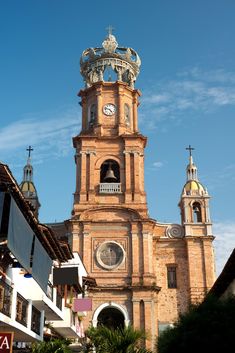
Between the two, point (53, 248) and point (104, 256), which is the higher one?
point (104, 256)

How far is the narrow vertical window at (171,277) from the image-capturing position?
4291 cm

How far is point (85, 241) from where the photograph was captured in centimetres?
4147

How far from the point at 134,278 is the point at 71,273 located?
43.1ft

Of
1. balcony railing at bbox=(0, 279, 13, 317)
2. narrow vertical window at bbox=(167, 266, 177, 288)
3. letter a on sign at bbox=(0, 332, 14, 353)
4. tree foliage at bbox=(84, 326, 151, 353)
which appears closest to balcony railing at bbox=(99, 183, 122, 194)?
narrow vertical window at bbox=(167, 266, 177, 288)

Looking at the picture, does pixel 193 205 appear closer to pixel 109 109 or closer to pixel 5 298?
pixel 109 109

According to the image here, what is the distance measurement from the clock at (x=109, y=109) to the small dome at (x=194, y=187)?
29.8ft

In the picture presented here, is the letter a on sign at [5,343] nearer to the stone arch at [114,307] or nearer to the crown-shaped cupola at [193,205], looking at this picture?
the stone arch at [114,307]

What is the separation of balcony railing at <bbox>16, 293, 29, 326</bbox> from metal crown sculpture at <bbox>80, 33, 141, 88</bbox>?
1146 inches

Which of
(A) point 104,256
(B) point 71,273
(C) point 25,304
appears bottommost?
(C) point 25,304

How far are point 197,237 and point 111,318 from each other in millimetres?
9389

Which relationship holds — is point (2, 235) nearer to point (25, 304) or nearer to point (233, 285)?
point (25, 304)

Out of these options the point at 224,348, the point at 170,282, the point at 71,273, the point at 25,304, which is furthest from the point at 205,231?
the point at 224,348

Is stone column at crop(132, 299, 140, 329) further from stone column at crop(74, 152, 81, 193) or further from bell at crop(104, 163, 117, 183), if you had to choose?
stone column at crop(74, 152, 81, 193)

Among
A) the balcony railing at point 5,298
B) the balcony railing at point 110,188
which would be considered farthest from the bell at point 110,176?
the balcony railing at point 5,298
